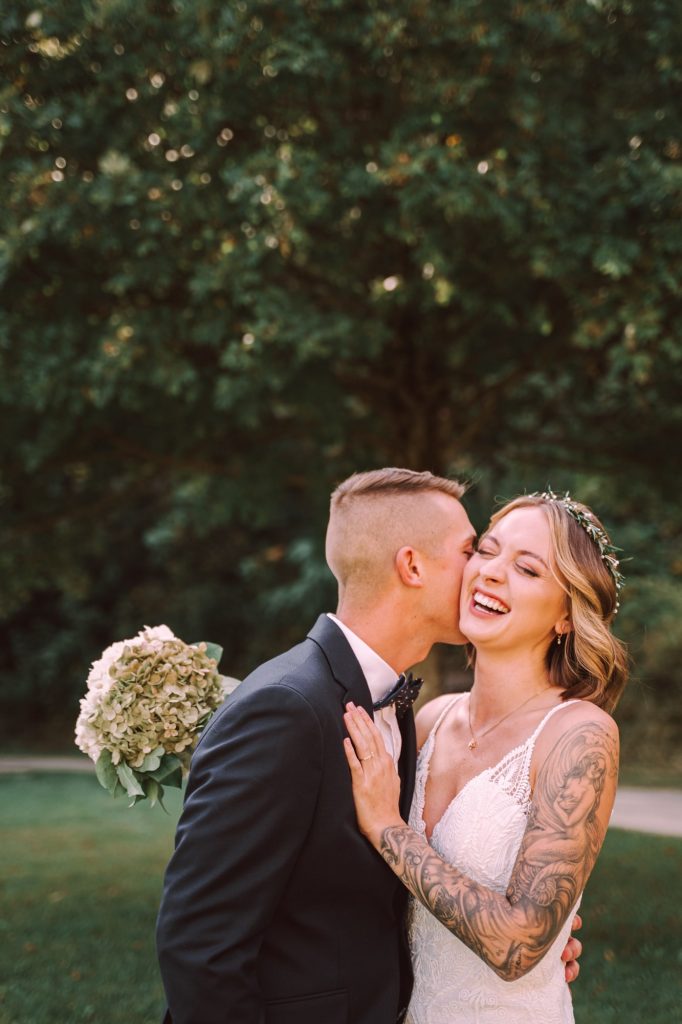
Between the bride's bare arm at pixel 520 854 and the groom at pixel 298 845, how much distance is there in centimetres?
7

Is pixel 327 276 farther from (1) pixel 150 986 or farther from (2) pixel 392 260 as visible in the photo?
(1) pixel 150 986

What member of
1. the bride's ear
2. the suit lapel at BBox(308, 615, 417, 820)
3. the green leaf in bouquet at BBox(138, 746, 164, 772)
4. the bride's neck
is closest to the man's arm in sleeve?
the suit lapel at BBox(308, 615, 417, 820)

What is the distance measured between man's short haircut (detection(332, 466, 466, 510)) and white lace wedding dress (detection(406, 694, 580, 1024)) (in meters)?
0.77

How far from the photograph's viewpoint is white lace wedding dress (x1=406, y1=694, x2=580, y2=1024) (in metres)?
3.00

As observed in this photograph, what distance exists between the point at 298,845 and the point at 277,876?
90 mm

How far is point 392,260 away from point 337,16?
1949 mm

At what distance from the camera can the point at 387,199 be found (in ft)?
23.3

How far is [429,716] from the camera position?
380 centimetres

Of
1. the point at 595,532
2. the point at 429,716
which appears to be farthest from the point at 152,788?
the point at 595,532

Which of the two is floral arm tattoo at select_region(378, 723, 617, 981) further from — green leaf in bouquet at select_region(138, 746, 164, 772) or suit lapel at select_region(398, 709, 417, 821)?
green leaf in bouquet at select_region(138, 746, 164, 772)

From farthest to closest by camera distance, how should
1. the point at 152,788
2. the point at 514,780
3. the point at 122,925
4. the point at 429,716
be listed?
the point at 122,925 → the point at 429,716 → the point at 152,788 → the point at 514,780

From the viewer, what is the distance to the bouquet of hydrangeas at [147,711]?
3160mm

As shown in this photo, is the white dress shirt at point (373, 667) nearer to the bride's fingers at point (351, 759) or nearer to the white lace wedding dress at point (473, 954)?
the bride's fingers at point (351, 759)

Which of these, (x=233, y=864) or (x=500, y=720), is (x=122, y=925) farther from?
(x=233, y=864)
